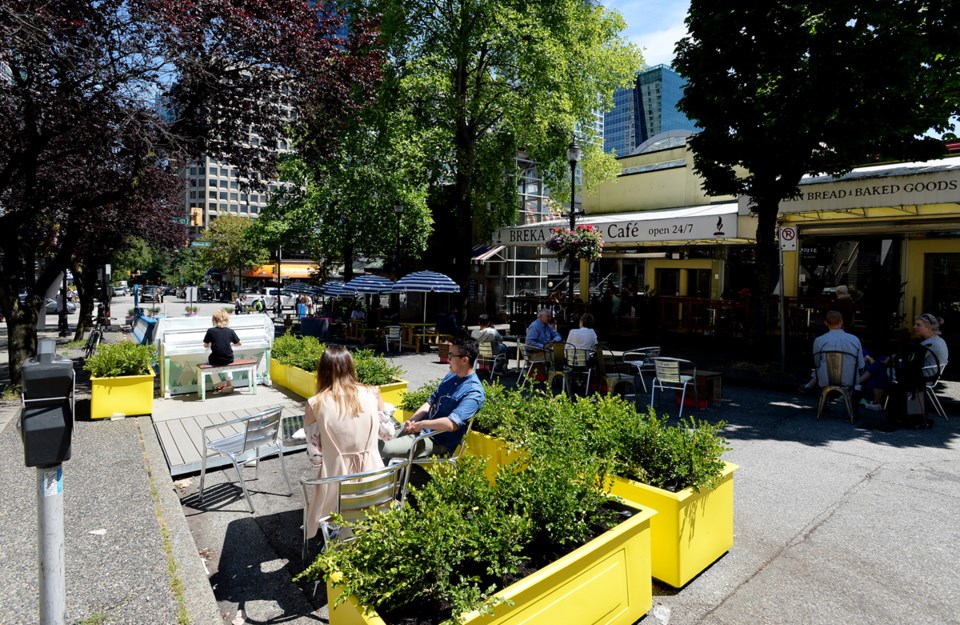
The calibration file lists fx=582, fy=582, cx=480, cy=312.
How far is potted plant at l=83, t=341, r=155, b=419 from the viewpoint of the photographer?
8076 millimetres

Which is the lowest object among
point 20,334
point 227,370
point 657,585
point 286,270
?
point 657,585

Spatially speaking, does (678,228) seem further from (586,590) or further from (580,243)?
(586,590)

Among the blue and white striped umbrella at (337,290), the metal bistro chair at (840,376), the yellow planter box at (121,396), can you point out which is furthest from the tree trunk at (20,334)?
the metal bistro chair at (840,376)

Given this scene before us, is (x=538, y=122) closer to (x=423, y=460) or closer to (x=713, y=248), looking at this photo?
(x=713, y=248)

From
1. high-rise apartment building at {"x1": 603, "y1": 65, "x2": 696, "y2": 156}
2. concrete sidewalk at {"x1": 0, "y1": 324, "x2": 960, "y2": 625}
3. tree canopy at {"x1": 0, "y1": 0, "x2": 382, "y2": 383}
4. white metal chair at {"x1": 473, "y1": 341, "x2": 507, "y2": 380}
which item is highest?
high-rise apartment building at {"x1": 603, "y1": 65, "x2": 696, "y2": 156}

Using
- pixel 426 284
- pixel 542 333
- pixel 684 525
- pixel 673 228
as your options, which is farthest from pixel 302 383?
→ pixel 673 228

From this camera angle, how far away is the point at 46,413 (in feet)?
8.13

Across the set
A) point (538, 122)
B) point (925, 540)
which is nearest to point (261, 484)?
point (925, 540)

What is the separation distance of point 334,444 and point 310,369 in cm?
595

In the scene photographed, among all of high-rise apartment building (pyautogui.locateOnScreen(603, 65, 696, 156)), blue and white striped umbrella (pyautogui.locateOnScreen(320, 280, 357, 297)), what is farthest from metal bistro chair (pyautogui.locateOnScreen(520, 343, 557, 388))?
high-rise apartment building (pyautogui.locateOnScreen(603, 65, 696, 156))

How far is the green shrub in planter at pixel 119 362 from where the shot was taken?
8.17 metres

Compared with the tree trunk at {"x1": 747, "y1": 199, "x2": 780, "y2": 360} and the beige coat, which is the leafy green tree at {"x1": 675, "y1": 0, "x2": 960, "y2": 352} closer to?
the tree trunk at {"x1": 747, "y1": 199, "x2": 780, "y2": 360}

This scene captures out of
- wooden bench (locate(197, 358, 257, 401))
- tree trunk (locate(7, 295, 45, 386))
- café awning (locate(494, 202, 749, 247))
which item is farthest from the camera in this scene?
café awning (locate(494, 202, 749, 247))

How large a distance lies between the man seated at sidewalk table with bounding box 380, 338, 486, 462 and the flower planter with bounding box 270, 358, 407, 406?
3004 mm
